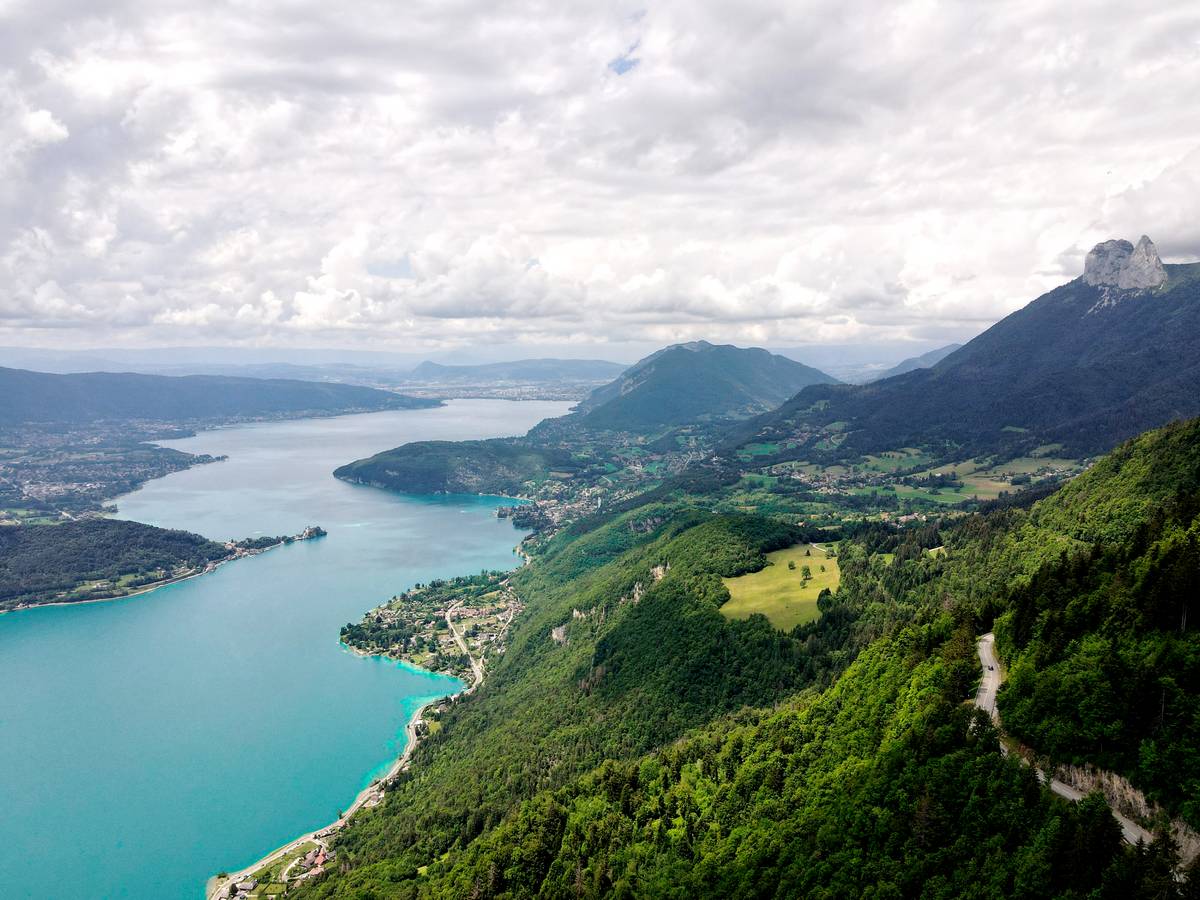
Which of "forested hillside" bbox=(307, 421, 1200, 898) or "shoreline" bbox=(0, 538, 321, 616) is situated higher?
"forested hillside" bbox=(307, 421, 1200, 898)

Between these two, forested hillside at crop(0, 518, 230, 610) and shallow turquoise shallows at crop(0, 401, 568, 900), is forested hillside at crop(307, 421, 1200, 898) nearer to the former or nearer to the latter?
shallow turquoise shallows at crop(0, 401, 568, 900)

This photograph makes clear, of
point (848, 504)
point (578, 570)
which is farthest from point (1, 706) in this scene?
point (848, 504)

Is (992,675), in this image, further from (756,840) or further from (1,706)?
(1,706)

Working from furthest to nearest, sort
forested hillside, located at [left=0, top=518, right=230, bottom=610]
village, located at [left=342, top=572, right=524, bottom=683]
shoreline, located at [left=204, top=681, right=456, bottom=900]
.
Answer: forested hillside, located at [left=0, top=518, right=230, bottom=610] < village, located at [left=342, top=572, right=524, bottom=683] < shoreline, located at [left=204, top=681, right=456, bottom=900]

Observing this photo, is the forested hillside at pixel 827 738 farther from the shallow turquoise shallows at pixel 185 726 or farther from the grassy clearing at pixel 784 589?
the shallow turquoise shallows at pixel 185 726

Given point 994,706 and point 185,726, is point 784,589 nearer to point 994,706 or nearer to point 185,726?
point 994,706

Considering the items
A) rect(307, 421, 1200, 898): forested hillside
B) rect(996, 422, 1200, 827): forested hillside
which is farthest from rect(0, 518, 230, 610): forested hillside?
rect(996, 422, 1200, 827): forested hillside
